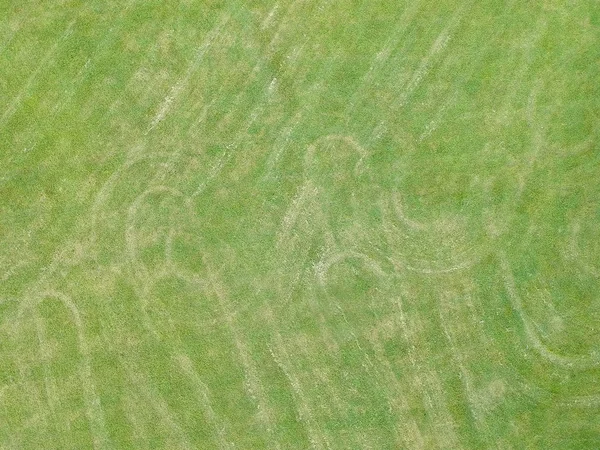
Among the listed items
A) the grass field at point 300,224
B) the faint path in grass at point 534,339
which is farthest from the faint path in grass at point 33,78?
the faint path in grass at point 534,339


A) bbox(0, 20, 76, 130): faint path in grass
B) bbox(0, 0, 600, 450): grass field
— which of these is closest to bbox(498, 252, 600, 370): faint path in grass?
bbox(0, 0, 600, 450): grass field

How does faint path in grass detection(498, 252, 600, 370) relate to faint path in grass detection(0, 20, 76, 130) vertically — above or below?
below

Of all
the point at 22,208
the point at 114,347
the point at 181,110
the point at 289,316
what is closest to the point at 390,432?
the point at 289,316

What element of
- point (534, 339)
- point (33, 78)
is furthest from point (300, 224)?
point (33, 78)

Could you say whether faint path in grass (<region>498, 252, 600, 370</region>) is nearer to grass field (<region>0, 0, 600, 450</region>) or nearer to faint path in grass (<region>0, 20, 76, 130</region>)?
grass field (<region>0, 0, 600, 450</region>)

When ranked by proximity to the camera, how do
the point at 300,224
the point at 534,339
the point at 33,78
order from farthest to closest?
1. the point at 33,78
2. the point at 300,224
3. the point at 534,339

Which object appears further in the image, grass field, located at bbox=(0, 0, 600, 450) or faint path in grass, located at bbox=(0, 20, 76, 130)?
faint path in grass, located at bbox=(0, 20, 76, 130)

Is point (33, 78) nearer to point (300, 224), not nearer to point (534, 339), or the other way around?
point (300, 224)

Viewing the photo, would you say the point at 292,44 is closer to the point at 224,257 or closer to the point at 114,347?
the point at 224,257

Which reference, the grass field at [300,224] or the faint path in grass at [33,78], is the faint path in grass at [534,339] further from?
the faint path in grass at [33,78]
